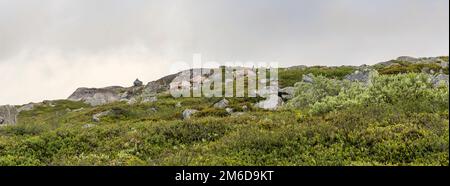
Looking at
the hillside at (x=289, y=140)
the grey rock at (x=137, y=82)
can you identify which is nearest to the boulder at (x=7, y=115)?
the hillside at (x=289, y=140)

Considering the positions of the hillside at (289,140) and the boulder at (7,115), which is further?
the boulder at (7,115)

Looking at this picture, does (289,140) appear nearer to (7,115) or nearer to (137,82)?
(7,115)

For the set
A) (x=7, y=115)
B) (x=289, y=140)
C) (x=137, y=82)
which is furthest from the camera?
(x=137, y=82)

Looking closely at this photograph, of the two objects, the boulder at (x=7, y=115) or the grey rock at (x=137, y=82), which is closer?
the boulder at (x=7, y=115)

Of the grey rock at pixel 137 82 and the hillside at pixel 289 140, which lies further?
the grey rock at pixel 137 82

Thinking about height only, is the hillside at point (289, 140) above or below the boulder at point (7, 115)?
above

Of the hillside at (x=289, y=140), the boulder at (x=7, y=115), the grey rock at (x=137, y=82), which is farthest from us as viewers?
the grey rock at (x=137, y=82)

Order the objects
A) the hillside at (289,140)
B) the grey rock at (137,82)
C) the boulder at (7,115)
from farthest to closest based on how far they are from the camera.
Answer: the grey rock at (137,82), the boulder at (7,115), the hillside at (289,140)

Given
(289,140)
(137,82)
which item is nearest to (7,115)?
(289,140)

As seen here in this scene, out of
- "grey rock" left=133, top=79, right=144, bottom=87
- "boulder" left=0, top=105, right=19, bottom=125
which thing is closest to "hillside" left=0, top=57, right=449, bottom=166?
"boulder" left=0, top=105, right=19, bottom=125

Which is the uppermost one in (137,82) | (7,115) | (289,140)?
(289,140)

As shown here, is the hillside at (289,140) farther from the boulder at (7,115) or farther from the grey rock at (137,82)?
the grey rock at (137,82)
